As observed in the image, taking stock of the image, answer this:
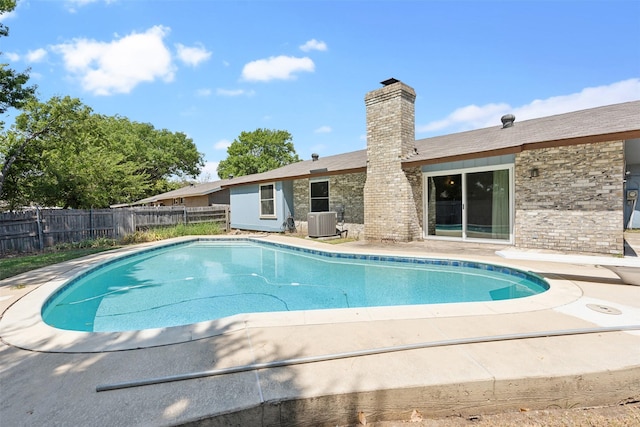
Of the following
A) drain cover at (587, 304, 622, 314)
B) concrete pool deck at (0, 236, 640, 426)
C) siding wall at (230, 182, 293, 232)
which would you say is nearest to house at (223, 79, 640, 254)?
siding wall at (230, 182, 293, 232)

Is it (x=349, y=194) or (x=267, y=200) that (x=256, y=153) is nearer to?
(x=267, y=200)

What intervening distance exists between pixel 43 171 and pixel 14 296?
10.1 metres

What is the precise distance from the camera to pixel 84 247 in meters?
10.2

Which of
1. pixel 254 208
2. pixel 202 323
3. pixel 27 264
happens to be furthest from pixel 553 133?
pixel 27 264

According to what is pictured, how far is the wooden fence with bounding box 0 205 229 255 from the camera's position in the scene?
30.6ft

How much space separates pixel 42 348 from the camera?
110 inches

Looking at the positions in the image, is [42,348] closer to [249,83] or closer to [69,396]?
[69,396]

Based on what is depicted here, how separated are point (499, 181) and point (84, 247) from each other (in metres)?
13.5

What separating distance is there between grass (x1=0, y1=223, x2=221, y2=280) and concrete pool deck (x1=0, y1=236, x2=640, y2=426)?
4757 millimetres

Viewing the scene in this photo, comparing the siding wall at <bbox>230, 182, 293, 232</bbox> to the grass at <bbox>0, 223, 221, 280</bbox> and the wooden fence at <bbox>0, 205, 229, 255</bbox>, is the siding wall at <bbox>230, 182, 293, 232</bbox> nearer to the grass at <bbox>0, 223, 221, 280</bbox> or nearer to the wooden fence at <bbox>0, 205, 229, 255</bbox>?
the grass at <bbox>0, 223, 221, 280</bbox>

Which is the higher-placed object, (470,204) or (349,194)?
(349,194)

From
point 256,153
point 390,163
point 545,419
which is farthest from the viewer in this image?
point 256,153

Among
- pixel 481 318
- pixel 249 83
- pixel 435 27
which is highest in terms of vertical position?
pixel 249 83

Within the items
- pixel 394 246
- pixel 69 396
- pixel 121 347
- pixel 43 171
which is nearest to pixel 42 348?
pixel 121 347
